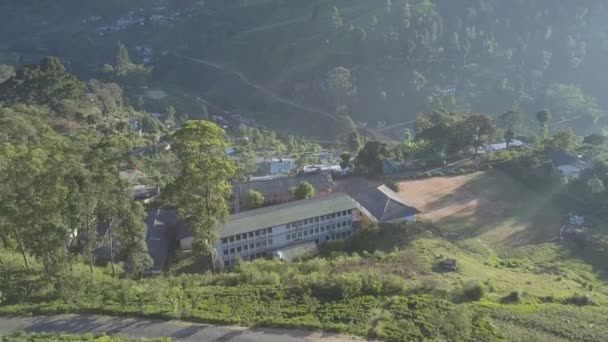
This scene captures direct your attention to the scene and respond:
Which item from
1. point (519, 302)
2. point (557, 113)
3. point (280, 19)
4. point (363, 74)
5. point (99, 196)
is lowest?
point (519, 302)

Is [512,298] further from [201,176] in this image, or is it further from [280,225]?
[201,176]

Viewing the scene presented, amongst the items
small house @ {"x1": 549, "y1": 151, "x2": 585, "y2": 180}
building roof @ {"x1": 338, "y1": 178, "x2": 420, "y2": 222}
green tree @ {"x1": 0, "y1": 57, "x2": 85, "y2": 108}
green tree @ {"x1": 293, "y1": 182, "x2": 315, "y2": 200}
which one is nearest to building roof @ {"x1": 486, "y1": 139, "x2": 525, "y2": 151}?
small house @ {"x1": 549, "y1": 151, "x2": 585, "y2": 180}

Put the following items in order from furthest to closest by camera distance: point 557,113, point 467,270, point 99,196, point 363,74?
point 363,74
point 557,113
point 467,270
point 99,196

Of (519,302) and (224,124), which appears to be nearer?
(519,302)

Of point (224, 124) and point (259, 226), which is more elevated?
point (224, 124)

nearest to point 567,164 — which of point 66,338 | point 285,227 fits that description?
point 285,227

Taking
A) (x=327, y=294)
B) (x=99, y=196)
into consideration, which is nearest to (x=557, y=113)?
(x=327, y=294)

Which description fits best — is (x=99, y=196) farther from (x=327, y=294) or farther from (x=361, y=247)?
(x=361, y=247)

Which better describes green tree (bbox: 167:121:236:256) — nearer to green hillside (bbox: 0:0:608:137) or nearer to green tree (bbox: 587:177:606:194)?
green tree (bbox: 587:177:606:194)
